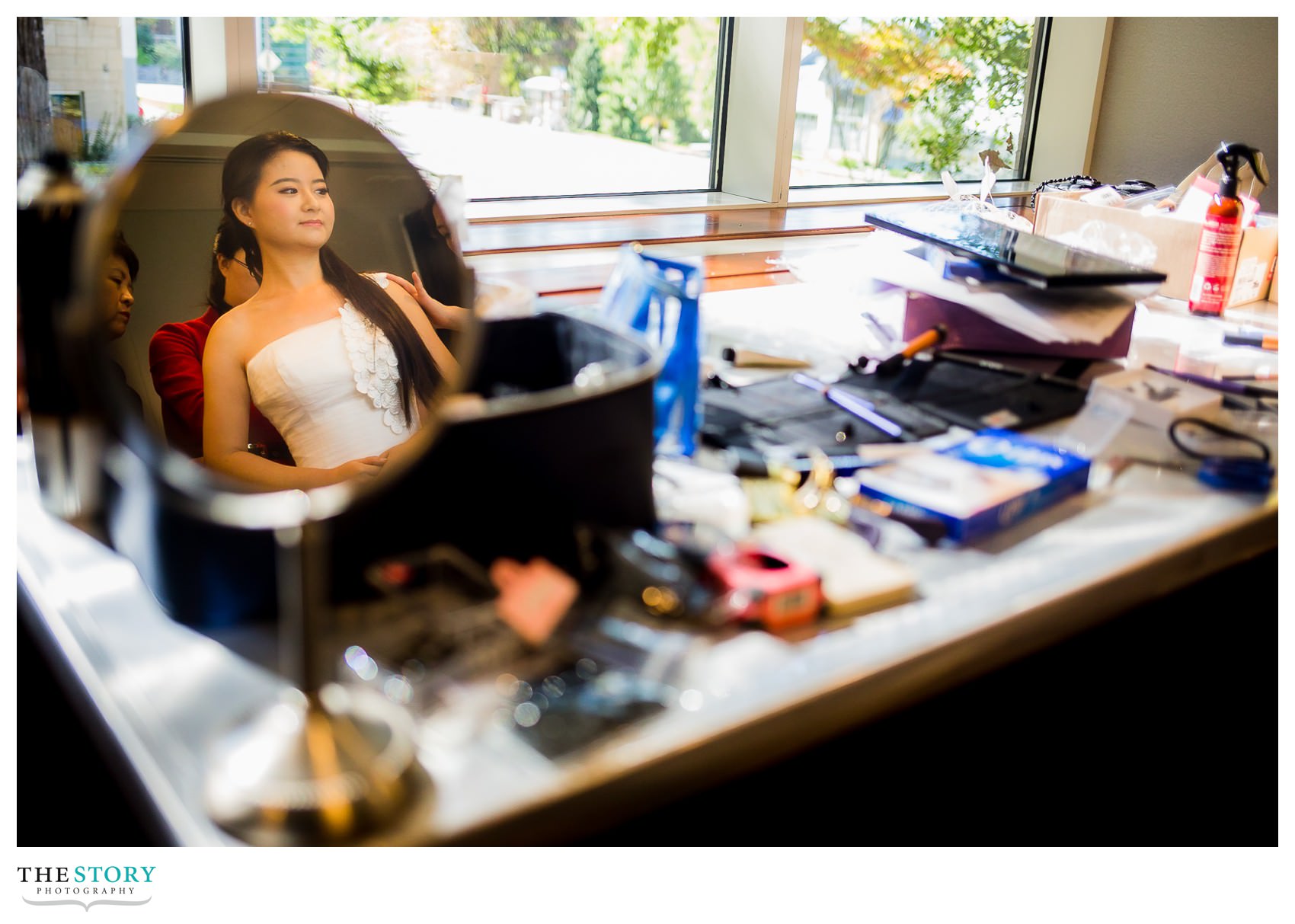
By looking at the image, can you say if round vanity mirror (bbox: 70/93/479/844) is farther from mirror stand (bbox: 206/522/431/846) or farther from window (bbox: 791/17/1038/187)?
window (bbox: 791/17/1038/187)

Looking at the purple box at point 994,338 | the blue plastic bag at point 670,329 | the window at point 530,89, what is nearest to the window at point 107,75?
the window at point 530,89

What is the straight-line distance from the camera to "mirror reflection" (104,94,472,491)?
3.45 ft

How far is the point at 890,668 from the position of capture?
0.56m

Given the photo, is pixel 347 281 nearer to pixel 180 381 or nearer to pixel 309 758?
pixel 180 381

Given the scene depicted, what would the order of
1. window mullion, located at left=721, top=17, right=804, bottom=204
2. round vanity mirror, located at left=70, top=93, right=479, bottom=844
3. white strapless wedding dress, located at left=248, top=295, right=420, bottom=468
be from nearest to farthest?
round vanity mirror, located at left=70, top=93, right=479, bottom=844
white strapless wedding dress, located at left=248, top=295, right=420, bottom=468
window mullion, located at left=721, top=17, right=804, bottom=204

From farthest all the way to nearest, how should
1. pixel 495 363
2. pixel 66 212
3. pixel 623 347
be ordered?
1. pixel 495 363
2. pixel 623 347
3. pixel 66 212

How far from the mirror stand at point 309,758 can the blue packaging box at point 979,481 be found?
38 centimetres

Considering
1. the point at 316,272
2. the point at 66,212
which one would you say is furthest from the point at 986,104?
the point at 66,212

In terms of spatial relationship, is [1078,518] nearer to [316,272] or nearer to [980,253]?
[980,253]

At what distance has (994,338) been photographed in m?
1.12

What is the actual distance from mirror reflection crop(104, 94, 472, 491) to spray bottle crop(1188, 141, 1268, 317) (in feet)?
3.33

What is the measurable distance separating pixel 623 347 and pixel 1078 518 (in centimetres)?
34

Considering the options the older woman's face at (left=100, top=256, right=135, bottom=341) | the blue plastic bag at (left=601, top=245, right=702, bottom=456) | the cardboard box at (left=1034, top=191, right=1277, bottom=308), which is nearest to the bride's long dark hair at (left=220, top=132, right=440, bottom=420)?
the older woman's face at (left=100, top=256, right=135, bottom=341)

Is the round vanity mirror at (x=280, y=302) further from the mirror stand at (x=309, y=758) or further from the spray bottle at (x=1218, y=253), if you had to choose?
the spray bottle at (x=1218, y=253)
